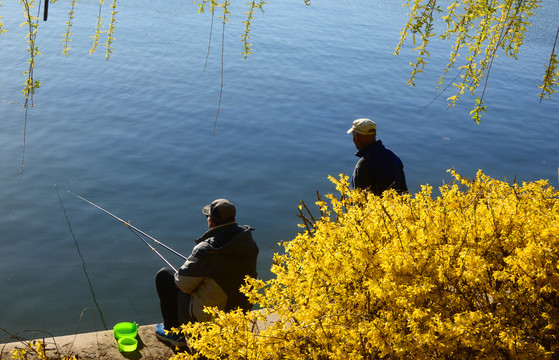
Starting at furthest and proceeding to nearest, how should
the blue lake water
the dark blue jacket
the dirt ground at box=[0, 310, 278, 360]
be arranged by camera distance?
the blue lake water, the dark blue jacket, the dirt ground at box=[0, 310, 278, 360]

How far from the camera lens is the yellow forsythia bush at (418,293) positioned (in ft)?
8.11

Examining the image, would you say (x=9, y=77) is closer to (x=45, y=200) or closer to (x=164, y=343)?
(x=45, y=200)

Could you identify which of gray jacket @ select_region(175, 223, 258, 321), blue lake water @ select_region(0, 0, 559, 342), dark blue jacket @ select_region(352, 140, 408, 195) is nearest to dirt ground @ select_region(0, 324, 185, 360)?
gray jacket @ select_region(175, 223, 258, 321)

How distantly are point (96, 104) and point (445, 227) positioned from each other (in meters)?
11.6

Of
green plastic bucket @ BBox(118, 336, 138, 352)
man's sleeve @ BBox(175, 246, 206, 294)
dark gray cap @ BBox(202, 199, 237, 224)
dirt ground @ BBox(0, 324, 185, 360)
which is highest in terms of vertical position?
dark gray cap @ BBox(202, 199, 237, 224)

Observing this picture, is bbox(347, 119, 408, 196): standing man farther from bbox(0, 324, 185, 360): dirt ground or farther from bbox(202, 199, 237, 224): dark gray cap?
bbox(0, 324, 185, 360): dirt ground

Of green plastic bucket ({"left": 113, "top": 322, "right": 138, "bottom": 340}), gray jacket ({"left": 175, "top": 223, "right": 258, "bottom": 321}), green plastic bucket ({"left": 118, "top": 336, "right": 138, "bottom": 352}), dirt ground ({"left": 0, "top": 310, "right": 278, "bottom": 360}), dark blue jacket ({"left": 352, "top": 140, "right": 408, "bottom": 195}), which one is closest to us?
gray jacket ({"left": 175, "top": 223, "right": 258, "bottom": 321})

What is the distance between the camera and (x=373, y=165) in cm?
527

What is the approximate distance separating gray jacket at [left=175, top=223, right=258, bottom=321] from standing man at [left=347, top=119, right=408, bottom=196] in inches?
51.5

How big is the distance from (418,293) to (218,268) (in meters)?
2.25

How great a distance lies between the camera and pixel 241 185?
33.4ft

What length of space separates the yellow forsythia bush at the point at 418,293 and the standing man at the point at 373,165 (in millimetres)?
2191

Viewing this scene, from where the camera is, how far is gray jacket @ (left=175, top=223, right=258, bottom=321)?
4488mm

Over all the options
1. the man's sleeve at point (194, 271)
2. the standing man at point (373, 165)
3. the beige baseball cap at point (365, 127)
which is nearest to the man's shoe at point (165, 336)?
the man's sleeve at point (194, 271)
